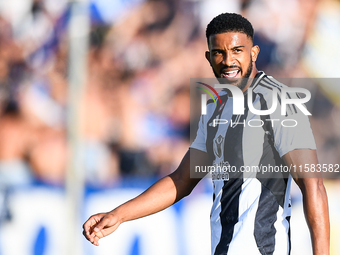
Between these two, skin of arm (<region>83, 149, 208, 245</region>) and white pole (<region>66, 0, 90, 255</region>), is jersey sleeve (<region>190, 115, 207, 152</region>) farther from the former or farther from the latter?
white pole (<region>66, 0, 90, 255</region>)

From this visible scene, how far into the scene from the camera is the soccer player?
1.79 meters

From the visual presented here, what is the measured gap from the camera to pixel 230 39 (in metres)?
2.07

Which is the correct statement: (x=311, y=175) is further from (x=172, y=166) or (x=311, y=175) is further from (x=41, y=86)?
(x=41, y=86)

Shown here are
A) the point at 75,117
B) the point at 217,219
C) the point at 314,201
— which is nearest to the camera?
the point at 314,201

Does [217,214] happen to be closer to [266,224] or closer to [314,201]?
[266,224]

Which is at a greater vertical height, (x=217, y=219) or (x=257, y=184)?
(x=257, y=184)

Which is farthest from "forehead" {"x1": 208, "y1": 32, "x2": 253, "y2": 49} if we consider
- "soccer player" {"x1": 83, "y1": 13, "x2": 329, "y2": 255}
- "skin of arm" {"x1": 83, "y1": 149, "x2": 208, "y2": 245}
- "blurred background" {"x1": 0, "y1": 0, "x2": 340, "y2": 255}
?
"blurred background" {"x1": 0, "y1": 0, "x2": 340, "y2": 255}

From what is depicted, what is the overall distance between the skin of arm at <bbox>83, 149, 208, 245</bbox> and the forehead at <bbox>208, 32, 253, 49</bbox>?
21.6 inches

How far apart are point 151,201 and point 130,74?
1.97 m

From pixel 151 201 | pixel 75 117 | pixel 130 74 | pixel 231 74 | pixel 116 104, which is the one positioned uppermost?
pixel 130 74

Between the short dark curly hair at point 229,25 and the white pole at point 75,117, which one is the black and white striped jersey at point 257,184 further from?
the white pole at point 75,117

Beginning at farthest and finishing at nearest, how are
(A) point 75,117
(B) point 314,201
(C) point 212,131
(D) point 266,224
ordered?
1. (A) point 75,117
2. (C) point 212,131
3. (D) point 266,224
4. (B) point 314,201

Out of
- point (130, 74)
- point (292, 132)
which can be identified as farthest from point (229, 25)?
point (130, 74)

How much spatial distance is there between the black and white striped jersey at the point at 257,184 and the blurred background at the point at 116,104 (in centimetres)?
183
